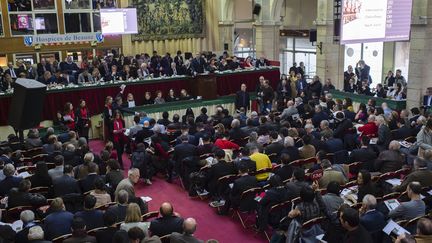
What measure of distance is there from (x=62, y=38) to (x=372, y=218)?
1745 cm

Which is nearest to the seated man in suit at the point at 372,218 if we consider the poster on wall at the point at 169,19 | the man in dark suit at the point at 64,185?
the man in dark suit at the point at 64,185

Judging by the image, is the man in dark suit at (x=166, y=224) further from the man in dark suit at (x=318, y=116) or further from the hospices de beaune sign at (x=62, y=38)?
the hospices de beaune sign at (x=62, y=38)

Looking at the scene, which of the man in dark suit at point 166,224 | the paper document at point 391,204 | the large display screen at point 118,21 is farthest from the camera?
the large display screen at point 118,21

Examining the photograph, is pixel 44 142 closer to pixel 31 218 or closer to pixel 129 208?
pixel 31 218

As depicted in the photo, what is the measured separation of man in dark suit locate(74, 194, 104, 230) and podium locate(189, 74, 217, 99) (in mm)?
10692

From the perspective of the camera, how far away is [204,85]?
16719 millimetres

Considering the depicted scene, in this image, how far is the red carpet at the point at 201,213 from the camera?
7.93 m

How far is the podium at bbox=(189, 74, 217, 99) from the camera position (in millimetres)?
16688

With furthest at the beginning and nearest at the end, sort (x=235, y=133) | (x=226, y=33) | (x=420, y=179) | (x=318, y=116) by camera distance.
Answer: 1. (x=226, y=33)
2. (x=318, y=116)
3. (x=235, y=133)
4. (x=420, y=179)

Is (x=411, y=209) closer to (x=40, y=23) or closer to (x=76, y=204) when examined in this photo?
(x=76, y=204)

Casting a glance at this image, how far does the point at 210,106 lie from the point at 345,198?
30.3 feet

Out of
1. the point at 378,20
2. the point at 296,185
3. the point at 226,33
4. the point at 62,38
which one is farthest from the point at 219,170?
the point at 226,33

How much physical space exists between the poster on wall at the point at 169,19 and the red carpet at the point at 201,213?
43.8 feet

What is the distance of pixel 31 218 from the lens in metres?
6.20
